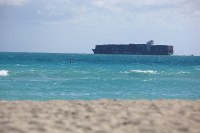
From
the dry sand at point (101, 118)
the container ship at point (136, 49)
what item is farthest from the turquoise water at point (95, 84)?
the container ship at point (136, 49)

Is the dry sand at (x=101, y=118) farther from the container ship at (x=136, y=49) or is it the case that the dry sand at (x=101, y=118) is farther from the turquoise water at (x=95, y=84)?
the container ship at (x=136, y=49)

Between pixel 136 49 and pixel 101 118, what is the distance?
111m

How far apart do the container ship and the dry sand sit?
4147 inches

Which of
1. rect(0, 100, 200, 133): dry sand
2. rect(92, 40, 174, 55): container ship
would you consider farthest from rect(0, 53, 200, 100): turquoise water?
rect(92, 40, 174, 55): container ship

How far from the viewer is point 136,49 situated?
11488 cm

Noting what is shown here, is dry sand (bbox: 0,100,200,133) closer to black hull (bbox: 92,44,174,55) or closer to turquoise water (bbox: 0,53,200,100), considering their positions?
turquoise water (bbox: 0,53,200,100)

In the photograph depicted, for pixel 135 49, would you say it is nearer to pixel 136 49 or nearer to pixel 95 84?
pixel 136 49

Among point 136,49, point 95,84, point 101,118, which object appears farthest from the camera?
point 136,49

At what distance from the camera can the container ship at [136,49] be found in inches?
4390

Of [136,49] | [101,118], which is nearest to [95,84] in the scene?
[101,118]

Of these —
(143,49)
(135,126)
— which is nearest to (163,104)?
(135,126)

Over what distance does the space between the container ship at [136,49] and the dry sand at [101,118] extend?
105 m

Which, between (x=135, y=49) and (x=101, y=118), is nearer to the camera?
(x=101, y=118)

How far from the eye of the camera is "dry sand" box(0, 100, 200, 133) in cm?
465
